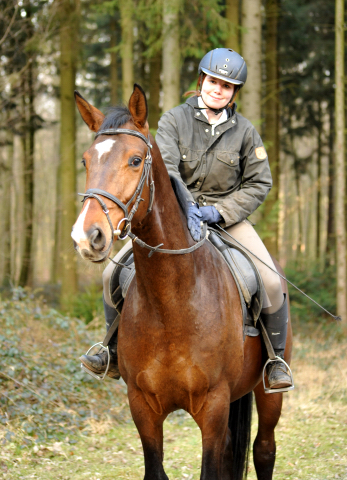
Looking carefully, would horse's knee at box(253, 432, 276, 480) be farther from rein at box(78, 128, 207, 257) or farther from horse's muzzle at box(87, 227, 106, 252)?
horse's muzzle at box(87, 227, 106, 252)

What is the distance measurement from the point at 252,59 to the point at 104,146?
899 cm

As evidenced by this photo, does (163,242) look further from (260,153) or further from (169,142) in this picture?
(260,153)

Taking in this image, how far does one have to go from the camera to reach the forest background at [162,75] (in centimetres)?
1111

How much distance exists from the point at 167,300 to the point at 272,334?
145cm

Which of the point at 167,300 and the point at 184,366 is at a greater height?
the point at 167,300

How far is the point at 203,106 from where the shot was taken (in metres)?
4.33

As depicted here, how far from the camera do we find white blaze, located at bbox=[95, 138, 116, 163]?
113 inches

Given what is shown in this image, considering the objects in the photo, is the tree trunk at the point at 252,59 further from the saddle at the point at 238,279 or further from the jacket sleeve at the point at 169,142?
the saddle at the point at 238,279

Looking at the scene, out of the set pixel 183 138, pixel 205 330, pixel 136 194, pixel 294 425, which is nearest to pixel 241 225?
pixel 183 138

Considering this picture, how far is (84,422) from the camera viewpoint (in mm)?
7125

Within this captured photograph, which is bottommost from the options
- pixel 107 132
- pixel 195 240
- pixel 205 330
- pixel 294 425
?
pixel 294 425

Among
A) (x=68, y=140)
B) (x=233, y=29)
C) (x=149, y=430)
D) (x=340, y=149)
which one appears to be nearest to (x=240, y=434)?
(x=149, y=430)

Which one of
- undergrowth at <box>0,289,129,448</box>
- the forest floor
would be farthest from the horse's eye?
undergrowth at <box>0,289,129,448</box>

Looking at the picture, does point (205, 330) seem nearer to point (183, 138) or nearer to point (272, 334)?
point (272, 334)
